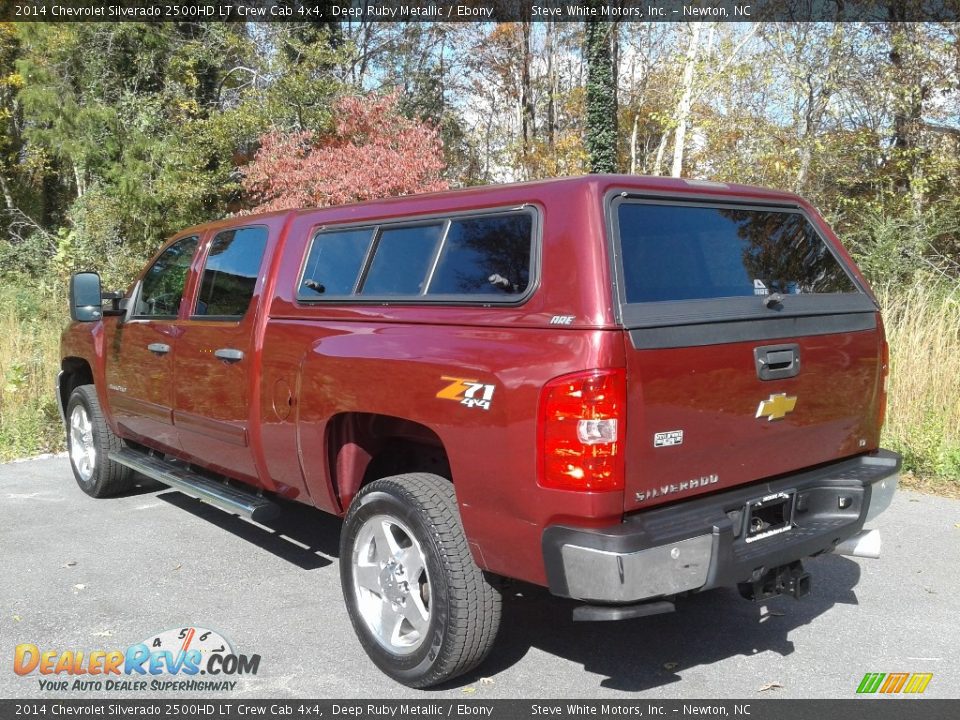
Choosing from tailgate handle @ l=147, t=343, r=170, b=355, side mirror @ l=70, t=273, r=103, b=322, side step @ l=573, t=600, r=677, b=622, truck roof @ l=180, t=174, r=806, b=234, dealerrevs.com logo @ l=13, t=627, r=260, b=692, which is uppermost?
truck roof @ l=180, t=174, r=806, b=234

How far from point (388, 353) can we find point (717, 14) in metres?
16.2

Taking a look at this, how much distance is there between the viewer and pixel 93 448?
249 inches

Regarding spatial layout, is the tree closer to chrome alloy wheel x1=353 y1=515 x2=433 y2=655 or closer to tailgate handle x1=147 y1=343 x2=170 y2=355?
tailgate handle x1=147 y1=343 x2=170 y2=355

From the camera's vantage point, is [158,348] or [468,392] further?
[158,348]

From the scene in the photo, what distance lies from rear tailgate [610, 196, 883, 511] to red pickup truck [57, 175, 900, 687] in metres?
0.01

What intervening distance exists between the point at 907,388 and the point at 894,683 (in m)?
4.23

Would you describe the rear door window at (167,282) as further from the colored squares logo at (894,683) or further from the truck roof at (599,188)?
the colored squares logo at (894,683)

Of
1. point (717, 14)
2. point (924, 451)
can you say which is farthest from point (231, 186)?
point (924, 451)

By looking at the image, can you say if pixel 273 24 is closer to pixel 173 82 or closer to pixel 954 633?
pixel 173 82

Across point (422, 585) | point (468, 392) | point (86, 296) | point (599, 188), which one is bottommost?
point (422, 585)

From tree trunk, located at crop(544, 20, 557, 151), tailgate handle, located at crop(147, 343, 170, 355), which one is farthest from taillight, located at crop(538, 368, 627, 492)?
tree trunk, located at crop(544, 20, 557, 151)

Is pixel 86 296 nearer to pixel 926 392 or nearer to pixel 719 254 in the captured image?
pixel 719 254

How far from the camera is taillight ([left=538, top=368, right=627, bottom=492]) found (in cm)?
274

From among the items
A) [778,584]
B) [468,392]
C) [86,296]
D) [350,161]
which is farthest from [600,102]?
[468,392]
